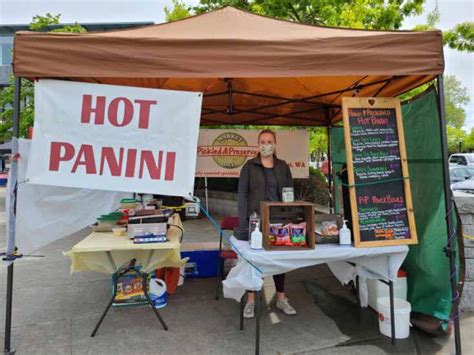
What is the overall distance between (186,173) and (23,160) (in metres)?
1.30

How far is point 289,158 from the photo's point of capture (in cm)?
563

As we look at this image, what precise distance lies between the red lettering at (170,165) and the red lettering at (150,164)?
0.05 meters

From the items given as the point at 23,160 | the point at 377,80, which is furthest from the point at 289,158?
the point at 23,160

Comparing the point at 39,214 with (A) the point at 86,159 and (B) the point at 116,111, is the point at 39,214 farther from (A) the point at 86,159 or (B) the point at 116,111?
(B) the point at 116,111

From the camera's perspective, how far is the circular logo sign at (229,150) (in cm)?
555

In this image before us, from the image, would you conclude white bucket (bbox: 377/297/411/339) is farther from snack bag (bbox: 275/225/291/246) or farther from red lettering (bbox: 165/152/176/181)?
red lettering (bbox: 165/152/176/181)

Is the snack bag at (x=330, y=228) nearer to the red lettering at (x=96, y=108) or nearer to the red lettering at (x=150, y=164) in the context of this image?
the red lettering at (x=150, y=164)

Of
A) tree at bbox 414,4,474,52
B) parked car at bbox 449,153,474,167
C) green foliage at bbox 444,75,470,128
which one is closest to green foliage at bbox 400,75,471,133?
green foliage at bbox 444,75,470,128

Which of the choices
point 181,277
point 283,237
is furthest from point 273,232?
point 181,277

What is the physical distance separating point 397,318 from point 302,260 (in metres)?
1.09

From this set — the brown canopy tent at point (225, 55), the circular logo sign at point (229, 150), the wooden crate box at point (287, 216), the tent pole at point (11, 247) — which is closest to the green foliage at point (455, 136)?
the circular logo sign at point (229, 150)

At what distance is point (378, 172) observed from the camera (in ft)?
8.87

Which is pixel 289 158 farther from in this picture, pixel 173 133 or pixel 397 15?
pixel 397 15

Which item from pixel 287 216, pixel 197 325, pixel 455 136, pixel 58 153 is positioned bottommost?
pixel 197 325
